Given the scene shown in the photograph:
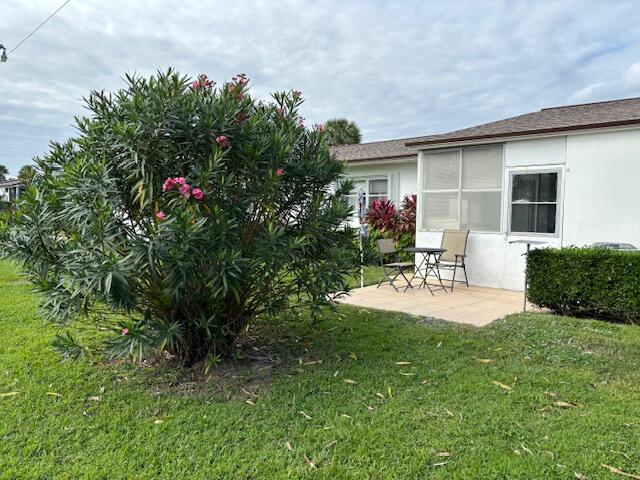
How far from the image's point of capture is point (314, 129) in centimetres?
434

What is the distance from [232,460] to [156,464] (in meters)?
0.45

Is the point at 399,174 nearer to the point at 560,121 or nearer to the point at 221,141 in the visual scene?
the point at 560,121

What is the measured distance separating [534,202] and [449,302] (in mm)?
2670

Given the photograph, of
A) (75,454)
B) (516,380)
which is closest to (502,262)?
(516,380)

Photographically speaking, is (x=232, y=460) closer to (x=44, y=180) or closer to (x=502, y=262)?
(x=44, y=180)

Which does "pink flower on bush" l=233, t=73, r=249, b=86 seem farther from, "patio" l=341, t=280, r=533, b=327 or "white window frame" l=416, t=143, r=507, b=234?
"white window frame" l=416, t=143, r=507, b=234

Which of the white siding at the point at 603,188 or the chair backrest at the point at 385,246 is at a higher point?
the white siding at the point at 603,188

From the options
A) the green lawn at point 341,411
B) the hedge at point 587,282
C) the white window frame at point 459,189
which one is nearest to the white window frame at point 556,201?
the white window frame at point 459,189

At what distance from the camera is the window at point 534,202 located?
7.92 m

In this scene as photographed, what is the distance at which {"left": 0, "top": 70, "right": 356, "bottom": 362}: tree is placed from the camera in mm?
3213

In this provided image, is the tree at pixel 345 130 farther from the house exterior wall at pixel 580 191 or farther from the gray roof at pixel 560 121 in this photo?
the house exterior wall at pixel 580 191

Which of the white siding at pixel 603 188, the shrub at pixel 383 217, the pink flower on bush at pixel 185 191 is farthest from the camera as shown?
the shrub at pixel 383 217

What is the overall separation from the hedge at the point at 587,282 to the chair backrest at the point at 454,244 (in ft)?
7.26

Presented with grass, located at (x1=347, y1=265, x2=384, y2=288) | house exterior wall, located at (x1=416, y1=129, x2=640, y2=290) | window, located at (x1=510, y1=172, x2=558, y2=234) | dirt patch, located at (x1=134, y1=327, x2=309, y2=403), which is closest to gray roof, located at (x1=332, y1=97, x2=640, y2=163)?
house exterior wall, located at (x1=416, y1=129, x2=640, y2=290)
